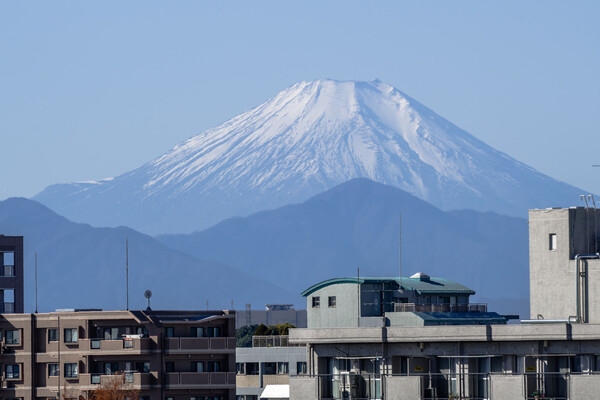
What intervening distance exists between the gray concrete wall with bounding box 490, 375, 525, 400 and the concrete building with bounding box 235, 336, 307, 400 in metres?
60.6

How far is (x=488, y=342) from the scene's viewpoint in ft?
130

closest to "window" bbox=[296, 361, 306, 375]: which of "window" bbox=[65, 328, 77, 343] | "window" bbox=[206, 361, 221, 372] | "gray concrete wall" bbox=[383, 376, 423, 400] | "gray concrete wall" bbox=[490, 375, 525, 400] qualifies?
"window" bbox=[206, 361, 221, 372]

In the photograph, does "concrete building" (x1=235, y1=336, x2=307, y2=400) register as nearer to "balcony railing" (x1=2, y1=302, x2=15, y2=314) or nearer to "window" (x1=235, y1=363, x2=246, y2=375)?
"window" (x1=235, y1=363, x2=246, y2=375)

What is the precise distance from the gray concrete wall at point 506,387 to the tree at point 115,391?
42.1 meters

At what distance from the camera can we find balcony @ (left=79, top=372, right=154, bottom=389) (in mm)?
83438

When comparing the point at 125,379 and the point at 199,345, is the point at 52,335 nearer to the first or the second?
the point at 125,379

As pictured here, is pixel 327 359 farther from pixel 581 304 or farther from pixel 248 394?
pixel 248 394

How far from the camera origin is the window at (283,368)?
99.4 m

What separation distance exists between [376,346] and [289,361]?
5861cm

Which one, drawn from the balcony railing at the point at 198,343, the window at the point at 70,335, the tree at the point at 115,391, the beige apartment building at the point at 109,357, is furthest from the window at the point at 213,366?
the window at the point at 70,335

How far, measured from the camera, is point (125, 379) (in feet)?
274

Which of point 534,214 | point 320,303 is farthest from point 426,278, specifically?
point 534,214

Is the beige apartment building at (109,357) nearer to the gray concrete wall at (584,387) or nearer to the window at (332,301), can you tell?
the window at (332,301)

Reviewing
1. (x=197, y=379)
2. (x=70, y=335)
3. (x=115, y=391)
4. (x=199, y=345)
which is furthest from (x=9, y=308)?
(x=115, y=391)
